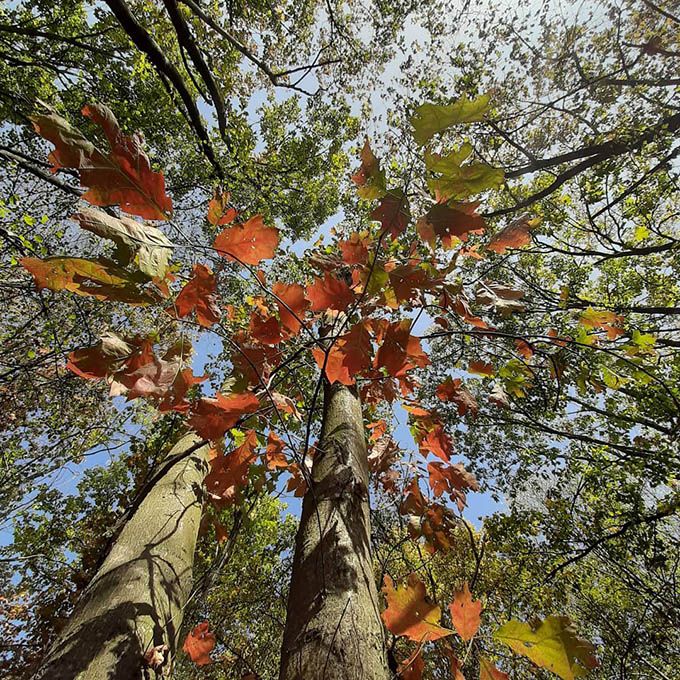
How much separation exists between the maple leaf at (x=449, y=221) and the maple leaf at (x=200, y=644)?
1.97 m

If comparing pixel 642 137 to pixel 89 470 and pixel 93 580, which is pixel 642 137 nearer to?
pixel 93 580

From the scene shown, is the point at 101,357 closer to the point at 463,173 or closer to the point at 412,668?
the point at 463,173

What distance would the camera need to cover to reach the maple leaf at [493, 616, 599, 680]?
821mm

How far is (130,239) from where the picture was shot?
74 centimetres

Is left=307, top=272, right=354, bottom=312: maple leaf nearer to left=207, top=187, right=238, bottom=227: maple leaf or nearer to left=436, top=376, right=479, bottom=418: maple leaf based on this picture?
left=207, top=187, right=238, bottom=227: maple leaf

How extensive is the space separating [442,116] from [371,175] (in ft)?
0.72

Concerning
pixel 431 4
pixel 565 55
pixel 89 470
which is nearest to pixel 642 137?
pixel 565 55

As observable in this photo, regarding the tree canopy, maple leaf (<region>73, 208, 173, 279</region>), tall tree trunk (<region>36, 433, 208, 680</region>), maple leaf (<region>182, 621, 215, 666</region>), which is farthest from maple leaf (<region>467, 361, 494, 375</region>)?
maple leaf (<region>182, 621, 215, 666</region>)

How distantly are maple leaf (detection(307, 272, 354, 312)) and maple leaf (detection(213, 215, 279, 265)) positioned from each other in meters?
0.19

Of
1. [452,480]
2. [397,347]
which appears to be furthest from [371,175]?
[452,480]

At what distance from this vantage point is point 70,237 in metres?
4.54

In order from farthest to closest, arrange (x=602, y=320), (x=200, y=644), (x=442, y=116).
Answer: (x=200, y=644), (x=602, y=320), (x=442, y=116)

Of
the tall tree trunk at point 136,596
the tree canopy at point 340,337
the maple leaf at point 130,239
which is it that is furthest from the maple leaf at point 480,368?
the tall tree trunk at point 136,596

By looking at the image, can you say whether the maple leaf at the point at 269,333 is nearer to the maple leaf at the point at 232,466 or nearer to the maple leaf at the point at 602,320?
the maple leaf at the point at 232,466
